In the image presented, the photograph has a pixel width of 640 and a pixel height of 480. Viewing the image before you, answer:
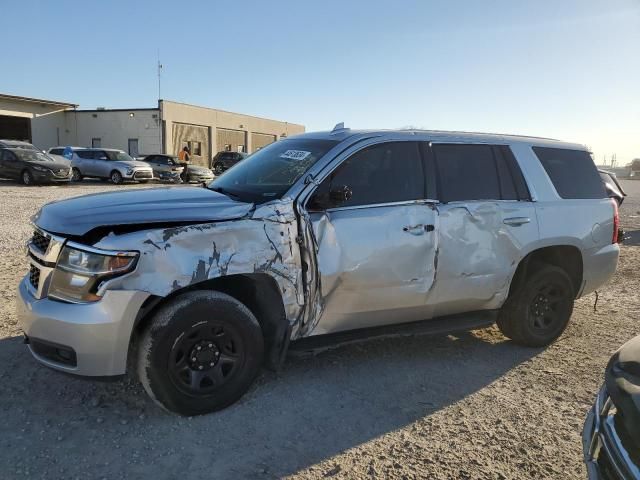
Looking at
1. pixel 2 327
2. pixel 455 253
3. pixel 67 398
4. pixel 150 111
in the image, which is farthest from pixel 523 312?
pixel 150 111

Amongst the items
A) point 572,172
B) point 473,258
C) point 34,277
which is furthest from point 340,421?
point 572,172

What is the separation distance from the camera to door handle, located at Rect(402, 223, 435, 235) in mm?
3981

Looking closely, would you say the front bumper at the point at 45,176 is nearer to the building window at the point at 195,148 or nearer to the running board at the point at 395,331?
the running board at the point at 395,331

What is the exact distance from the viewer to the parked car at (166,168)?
28688 mm

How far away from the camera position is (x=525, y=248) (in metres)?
4.59

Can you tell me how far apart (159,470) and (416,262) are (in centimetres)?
227

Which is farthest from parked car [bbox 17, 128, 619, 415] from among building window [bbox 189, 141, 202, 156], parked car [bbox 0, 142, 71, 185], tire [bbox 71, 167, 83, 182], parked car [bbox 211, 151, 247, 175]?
building window [bbox 189, 141, 202, 156]

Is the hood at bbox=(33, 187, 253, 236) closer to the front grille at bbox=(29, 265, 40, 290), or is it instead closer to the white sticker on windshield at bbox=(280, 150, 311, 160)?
the front grille at bbox=(29, 265, 40, 290)

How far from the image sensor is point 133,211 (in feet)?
10.7

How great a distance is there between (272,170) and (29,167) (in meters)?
21.2

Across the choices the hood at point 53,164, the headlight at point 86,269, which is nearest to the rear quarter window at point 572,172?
the headlight at point 86,269

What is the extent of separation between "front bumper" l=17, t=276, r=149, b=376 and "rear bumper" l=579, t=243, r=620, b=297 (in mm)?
4063

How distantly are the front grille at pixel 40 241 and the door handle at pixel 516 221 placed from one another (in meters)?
3.49

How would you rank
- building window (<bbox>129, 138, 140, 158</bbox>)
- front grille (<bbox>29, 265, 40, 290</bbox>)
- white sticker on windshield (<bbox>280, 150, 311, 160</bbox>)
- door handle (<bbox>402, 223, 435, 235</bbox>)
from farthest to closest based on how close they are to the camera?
building window (<bbox>129, 138, 140, 158</bbox>), white sticker on windshield (<bbox>280, 150, 311, 160</bbox>), door handle (<bbox>402, 223, 435, 235</bbox>), front grille (<bbox>29, 265, 40, 290</bbox>)
